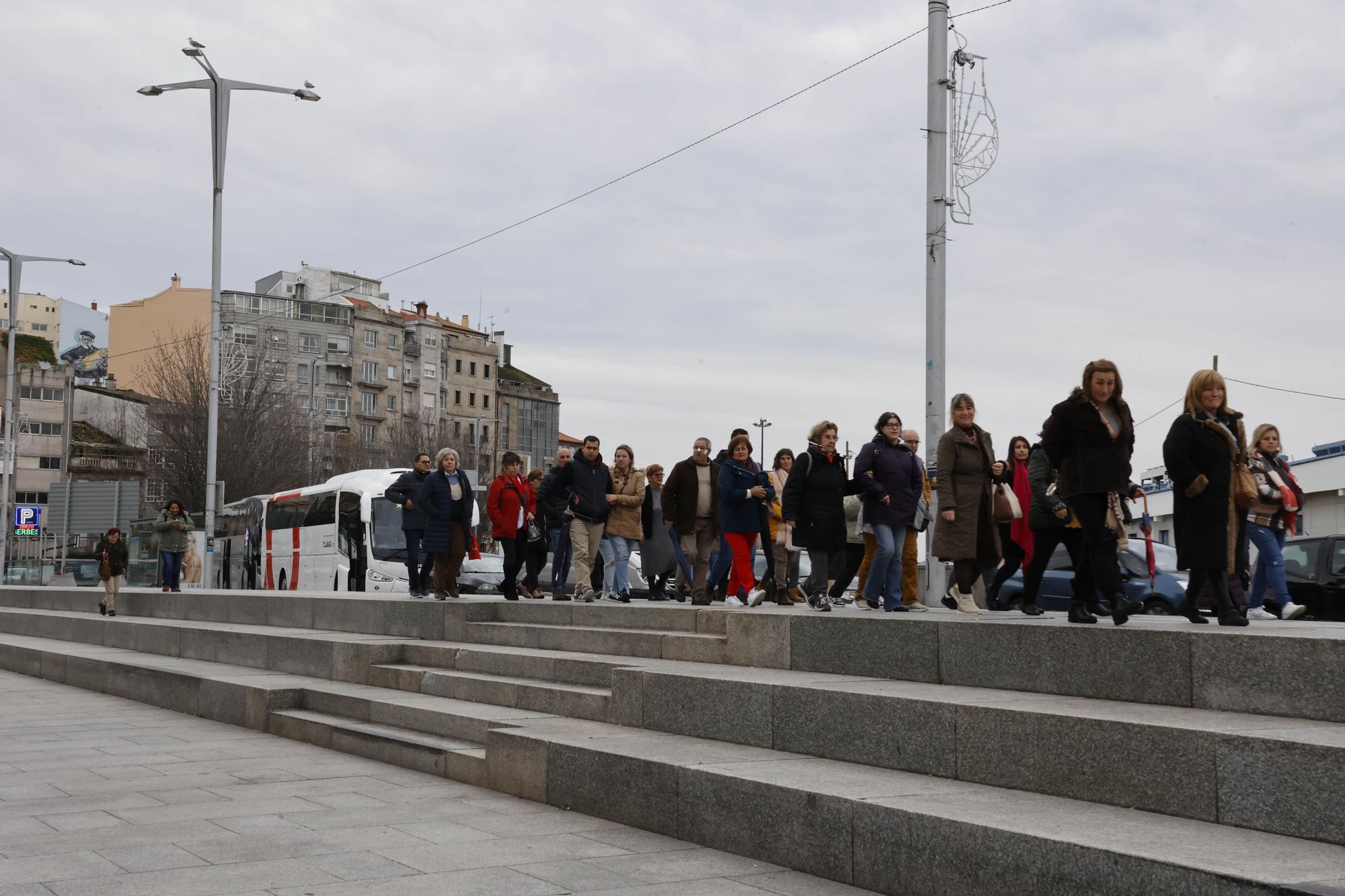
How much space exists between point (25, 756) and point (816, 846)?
23.5ft

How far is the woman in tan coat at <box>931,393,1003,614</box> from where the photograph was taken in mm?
10398

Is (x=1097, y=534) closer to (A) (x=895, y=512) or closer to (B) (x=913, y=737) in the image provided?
(B) (x=913, y=737)

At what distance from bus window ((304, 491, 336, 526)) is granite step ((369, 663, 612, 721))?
1883 cm

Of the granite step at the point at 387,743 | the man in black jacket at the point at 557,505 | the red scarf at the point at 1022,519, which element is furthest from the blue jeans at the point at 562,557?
the red scarf at the point at 1022,519

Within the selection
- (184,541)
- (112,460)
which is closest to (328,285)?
(112,460)

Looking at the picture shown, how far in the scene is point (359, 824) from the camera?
738 cm

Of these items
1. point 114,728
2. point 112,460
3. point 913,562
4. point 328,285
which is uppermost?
point 328,285

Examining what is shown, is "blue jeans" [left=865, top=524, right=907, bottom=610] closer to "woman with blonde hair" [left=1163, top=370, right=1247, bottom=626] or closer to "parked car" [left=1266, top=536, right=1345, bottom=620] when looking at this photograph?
"woman with blonde hair" [left=1163, top=370, right=1247, bottom=626]

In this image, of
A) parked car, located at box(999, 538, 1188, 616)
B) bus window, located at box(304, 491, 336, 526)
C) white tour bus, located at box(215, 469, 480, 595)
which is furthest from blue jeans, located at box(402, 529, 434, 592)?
bus window, located at box(304, 491, 336, 526)

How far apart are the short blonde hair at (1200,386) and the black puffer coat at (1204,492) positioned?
11 cm

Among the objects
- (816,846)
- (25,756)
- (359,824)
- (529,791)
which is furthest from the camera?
(25,756)

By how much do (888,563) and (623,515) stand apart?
14.7 ft

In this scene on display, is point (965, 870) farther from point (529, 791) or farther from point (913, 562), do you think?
point (913, 562)

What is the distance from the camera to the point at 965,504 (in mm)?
10438
